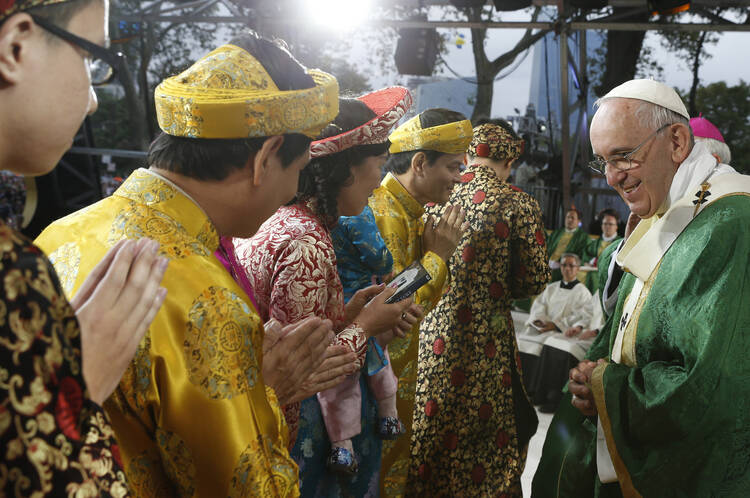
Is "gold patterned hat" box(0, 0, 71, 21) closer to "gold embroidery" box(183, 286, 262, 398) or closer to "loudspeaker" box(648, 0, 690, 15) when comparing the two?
"gold embroidery" box(183, 286, 262, 398)

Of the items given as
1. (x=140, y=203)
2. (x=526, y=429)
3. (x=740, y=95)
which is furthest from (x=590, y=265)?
(x=140, y=203)

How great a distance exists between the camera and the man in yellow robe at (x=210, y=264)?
1029mm

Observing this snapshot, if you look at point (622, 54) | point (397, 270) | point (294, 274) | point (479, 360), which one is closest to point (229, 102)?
point (294, 274)

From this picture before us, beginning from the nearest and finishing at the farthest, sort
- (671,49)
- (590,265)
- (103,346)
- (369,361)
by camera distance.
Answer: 1. (103,346)
2. (369,361)
3. (590,265)
4. (671,49)

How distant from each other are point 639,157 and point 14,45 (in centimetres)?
187

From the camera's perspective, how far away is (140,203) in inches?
47.1

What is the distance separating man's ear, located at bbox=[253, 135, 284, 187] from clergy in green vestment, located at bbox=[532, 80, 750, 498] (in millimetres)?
1271

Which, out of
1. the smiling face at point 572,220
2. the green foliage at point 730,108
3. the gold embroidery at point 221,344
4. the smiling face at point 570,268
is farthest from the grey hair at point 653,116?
the green foliage at point 730,108

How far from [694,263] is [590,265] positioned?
21.5 ft

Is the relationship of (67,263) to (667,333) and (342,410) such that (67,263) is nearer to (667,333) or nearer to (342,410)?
(342,410)

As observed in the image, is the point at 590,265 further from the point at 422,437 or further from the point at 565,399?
the point at 565,399

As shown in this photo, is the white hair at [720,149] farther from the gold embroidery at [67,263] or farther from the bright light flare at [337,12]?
the bright light flare at [337,12]

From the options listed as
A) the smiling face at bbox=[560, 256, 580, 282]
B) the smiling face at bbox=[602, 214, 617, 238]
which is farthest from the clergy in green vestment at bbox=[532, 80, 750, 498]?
the smiling face at bbox=[602, 214, 617, 238]

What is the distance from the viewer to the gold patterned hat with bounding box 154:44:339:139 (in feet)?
4.00
